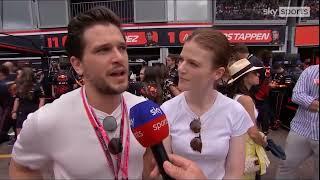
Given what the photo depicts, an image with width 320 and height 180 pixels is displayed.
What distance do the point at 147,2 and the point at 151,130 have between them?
44.2 ft

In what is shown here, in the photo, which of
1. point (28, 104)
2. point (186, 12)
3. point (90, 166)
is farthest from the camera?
point (186, 12)

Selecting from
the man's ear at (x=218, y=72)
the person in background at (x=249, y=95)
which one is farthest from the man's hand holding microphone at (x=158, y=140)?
the person in background at (x=249, y=95)

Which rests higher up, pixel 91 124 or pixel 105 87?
pixel 105 87

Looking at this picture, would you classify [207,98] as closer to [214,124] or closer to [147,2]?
[214,124]

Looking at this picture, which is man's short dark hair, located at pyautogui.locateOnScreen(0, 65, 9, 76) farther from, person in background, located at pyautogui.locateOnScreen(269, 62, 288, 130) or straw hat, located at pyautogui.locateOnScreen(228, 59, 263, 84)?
straw hat, located at pyautogui.locateOnScreen(228, 59, 263, 84)

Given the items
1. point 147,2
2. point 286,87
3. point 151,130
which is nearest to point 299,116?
point 151,130

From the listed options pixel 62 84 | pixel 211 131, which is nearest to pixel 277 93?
pixel 62 84

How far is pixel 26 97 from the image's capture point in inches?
241

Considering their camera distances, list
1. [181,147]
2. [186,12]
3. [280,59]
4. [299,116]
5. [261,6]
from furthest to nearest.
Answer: [186,12] < [261,6] < [280,59] < [299,116] < [181,147]

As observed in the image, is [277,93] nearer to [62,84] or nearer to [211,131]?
[62,84]

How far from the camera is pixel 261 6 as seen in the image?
13.0 metres

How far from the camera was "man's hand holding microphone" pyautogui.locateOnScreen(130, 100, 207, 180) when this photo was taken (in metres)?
1.15

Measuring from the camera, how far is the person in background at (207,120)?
5.98ft

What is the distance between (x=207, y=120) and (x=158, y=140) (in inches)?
27.7
